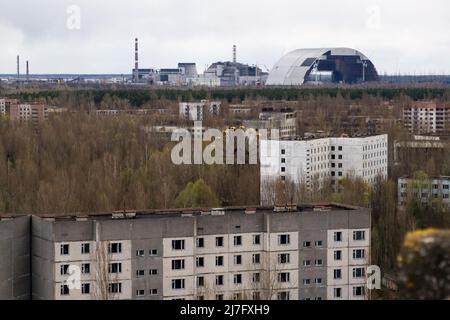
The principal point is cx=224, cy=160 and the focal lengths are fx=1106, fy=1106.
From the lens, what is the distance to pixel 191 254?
8211 millimetres

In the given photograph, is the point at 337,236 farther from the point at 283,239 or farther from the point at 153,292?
the point at 153,292

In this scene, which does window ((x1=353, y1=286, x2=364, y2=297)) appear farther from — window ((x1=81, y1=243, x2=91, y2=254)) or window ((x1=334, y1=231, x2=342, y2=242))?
window ((x1=81, y1=243, x2=91, y2=254))

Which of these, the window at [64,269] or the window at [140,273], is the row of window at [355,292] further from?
the window at [64,269]

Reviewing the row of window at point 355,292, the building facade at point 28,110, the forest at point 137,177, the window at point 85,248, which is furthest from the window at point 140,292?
the building facade at point 28,110

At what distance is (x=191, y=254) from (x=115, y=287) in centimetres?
65

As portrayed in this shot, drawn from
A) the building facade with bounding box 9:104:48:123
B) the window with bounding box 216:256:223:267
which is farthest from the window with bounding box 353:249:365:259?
the building facade with bounding box 9:104:48:123

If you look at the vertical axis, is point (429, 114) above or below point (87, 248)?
above

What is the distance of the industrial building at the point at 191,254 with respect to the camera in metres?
7.94

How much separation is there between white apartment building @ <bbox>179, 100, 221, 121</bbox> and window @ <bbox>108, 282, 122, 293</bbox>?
19.9m

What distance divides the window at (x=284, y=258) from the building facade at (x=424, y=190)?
5662 millimetres

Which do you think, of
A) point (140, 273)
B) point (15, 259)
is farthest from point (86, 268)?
point (15, 259)
